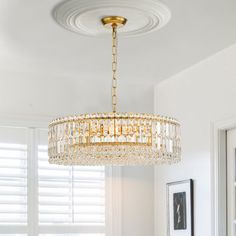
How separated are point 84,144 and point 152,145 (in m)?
0.36

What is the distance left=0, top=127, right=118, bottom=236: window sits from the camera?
15.1 ft

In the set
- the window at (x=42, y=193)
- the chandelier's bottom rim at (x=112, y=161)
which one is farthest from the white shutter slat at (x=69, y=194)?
the chandelier's bottom rim at (x=112, y=161)

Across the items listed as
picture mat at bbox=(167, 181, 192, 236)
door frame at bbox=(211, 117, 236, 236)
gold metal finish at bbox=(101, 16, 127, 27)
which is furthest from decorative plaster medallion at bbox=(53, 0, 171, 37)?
picture mat at bbox=(167, 181, 192, 236)

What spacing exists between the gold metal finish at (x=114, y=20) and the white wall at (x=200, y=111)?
0.96 meters

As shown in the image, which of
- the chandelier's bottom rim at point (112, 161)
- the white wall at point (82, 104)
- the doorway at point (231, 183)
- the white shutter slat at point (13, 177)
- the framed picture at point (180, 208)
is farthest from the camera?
the white wall at point (82, 104)

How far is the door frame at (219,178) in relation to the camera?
3.96 meters

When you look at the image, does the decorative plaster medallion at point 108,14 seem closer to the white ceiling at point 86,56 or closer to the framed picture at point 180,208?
the white ceiling at point 86,56

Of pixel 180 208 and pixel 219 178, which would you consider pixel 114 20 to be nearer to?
pixel 219 178

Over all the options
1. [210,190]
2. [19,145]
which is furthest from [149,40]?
[19,145]

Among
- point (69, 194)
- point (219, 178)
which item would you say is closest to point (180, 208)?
point (219, 178)

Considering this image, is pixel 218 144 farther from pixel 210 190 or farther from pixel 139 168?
pixel 139 168

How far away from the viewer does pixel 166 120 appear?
3.09 m

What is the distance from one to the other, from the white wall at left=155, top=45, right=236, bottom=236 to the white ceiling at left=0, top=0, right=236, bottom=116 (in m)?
0.11

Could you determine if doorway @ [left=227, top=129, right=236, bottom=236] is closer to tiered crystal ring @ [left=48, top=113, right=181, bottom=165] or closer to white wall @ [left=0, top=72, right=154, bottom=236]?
tiered crystal ring @ [left=48, top=113, right=181, bottom=165]
